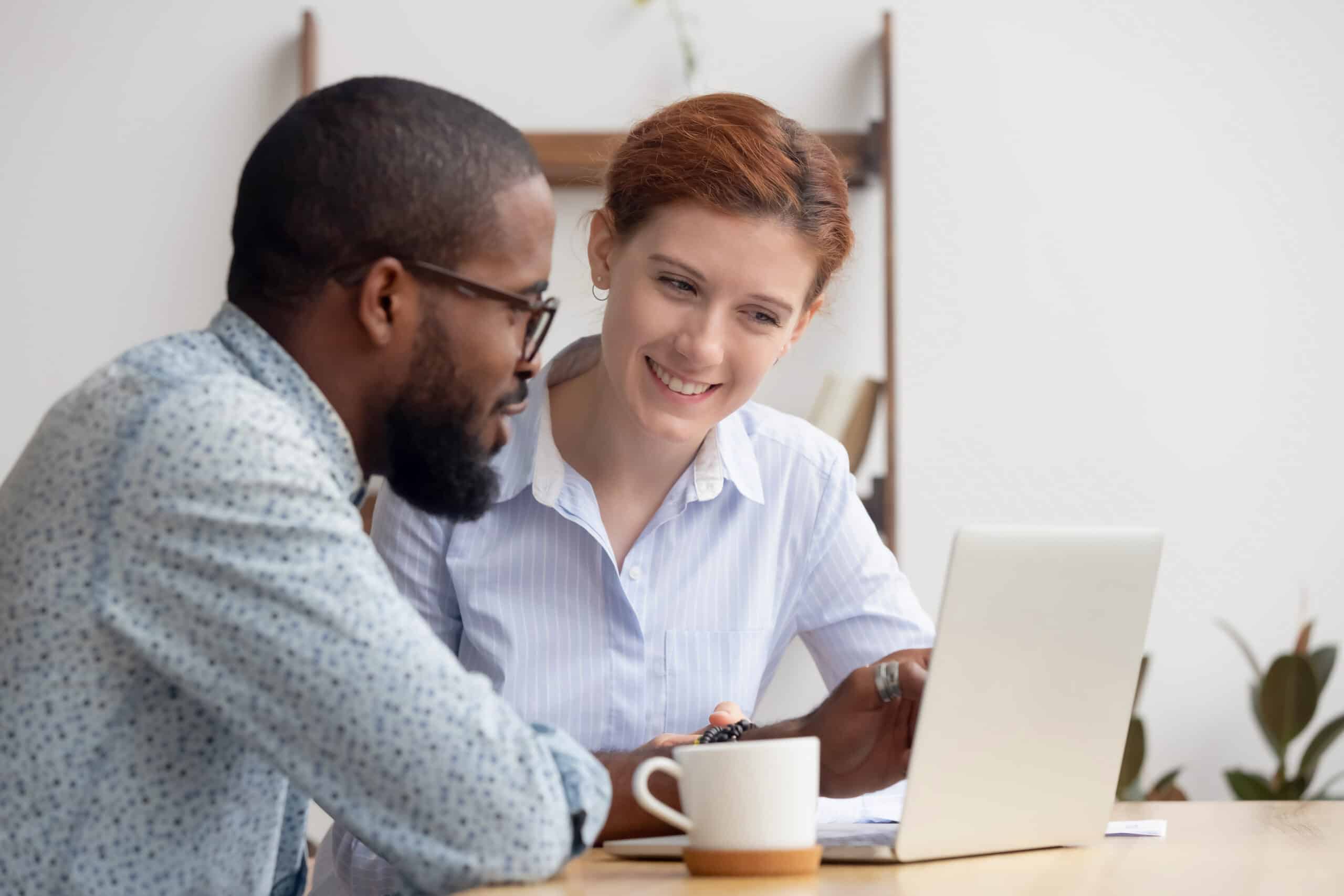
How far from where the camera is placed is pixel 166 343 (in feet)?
3.14

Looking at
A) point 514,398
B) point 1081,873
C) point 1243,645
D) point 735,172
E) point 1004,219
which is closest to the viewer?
point 1081,873

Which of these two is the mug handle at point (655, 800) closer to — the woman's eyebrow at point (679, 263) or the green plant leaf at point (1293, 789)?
the woman's eyebrow at point (679, 263)

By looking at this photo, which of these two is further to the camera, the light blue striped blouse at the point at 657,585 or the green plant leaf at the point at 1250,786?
the green plant leaf at the point at 1250,786

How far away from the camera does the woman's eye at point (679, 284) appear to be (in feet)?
4.80

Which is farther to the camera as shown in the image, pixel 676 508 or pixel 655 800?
pixel 676 508

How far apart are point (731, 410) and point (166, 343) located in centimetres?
70

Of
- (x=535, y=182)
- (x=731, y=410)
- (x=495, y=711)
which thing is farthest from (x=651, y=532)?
(x=495, y=711)

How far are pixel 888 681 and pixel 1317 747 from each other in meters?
1.89

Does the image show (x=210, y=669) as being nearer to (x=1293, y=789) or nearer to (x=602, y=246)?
(x=602, y=246)

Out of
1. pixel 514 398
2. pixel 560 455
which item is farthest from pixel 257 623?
pixel 560 455

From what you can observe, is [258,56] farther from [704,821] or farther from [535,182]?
[704,821]

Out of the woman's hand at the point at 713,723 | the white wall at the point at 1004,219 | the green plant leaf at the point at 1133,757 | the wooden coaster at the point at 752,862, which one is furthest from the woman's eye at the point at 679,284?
the green plant leaf at the point at 1133,757

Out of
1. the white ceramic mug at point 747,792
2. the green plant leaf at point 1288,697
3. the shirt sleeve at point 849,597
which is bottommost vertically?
the green plant leaf at point 1288,697

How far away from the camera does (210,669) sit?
2.82ft
